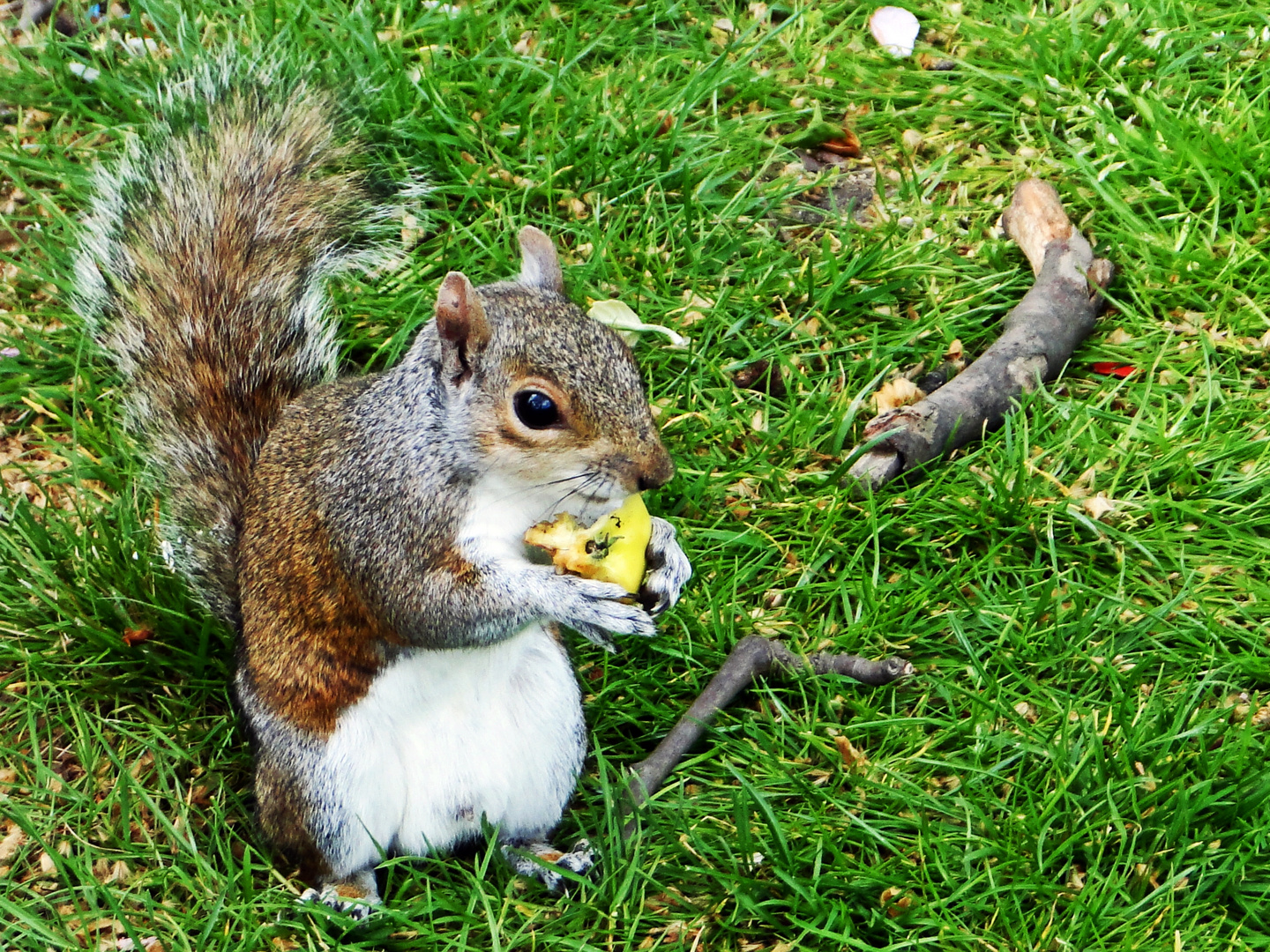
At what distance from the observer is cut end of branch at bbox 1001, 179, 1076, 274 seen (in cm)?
288

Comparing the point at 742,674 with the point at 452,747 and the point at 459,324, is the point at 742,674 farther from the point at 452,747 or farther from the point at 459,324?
the point at 459,324

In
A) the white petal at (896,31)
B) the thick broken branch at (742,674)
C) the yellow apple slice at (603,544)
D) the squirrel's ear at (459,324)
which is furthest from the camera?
the white petal at (896,31)

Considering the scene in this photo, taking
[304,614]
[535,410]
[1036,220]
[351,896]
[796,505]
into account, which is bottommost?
[351,896]

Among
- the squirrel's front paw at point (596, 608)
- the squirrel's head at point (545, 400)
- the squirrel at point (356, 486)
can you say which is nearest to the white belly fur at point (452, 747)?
the squirrel at point (356, 486)

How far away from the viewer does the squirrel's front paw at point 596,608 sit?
75.4 inches

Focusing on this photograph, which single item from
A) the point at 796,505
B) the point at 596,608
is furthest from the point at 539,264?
the point at 796,505

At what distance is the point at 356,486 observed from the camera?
1.96m

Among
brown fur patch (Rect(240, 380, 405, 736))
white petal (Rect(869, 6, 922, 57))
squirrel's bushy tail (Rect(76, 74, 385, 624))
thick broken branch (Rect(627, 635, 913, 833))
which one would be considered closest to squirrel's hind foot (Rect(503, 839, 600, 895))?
thick broken branch (Rect(627, 635, 913, 833))

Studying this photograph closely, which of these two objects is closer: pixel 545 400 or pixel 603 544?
pixel 545 400

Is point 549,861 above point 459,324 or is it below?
below

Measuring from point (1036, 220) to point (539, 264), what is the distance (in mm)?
1300

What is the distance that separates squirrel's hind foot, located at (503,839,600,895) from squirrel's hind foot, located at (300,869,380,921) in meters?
0.22

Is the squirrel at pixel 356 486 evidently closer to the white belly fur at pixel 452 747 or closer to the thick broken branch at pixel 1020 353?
the white belly fur at pixel 452 747

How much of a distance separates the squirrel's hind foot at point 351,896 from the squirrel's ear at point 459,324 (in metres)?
0.84
